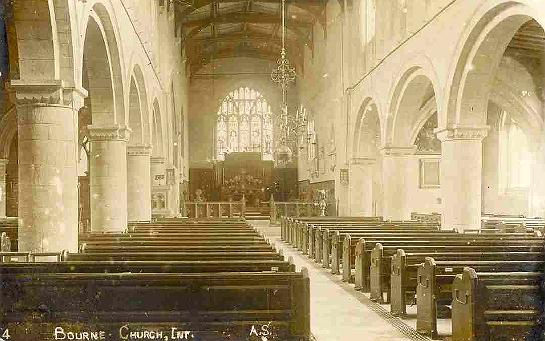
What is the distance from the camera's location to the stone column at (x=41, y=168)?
26.3 ft

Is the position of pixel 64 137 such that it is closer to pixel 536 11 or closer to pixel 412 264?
pixel 412 264

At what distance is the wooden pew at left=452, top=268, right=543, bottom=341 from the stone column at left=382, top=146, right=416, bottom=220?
42.3 feet

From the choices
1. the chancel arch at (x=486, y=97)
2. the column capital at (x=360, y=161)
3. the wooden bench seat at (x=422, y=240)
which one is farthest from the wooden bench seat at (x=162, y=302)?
the column capital at (x=360, y=161)

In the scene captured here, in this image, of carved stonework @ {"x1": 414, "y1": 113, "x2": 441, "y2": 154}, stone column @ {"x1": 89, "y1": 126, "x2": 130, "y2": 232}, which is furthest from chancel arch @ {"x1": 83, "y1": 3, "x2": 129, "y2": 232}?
carved stonework @ {"x1": 414, "y1": 113, "x2": 441, "y2": 154}

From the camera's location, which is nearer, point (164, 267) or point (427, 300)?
point (164, 267)

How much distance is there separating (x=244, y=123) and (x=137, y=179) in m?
20.4

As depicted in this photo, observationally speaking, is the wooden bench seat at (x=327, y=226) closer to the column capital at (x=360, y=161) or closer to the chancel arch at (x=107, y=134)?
the chancel arch at (x=107, y=134)

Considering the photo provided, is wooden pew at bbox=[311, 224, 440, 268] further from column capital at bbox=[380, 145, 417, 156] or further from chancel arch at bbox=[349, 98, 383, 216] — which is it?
chancel arch at bbox=[349, 98, 383, 216]

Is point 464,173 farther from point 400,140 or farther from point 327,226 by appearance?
point 400,140

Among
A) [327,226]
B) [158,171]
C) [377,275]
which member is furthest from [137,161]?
[377,275]

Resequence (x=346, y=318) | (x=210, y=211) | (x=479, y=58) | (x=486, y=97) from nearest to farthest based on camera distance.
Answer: (x=346, y=318) < (x=479, y=58) < (x=486, y=97) < (x=210, y=211)

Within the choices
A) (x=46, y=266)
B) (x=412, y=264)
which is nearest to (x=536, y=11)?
(x=412, y=264)

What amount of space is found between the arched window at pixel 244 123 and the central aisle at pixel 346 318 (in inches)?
1056

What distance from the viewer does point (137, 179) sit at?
1739cm
